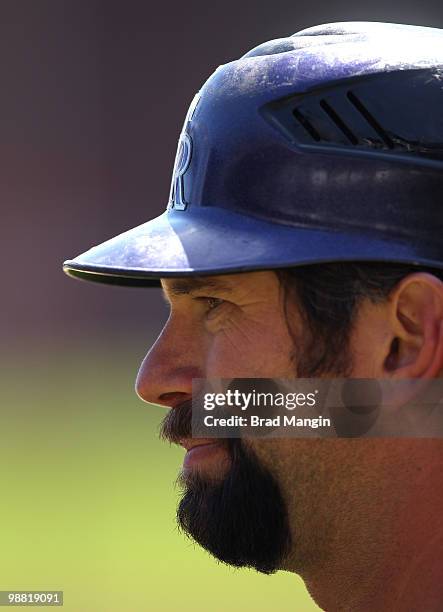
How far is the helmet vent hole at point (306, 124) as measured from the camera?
76.4 inches

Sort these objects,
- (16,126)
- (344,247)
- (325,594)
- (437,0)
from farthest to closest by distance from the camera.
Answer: (16,126) → (437,0) → (325,594) → (344,247)

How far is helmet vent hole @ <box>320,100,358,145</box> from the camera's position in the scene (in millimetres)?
1922

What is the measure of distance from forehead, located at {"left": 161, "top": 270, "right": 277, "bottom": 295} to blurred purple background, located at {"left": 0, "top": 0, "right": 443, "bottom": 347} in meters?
5.76

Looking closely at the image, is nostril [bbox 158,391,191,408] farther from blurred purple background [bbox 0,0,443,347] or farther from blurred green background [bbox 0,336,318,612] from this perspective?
blurred purple background [bbox 0,0,443,347]

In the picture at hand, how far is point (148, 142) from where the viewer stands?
8.32 metres

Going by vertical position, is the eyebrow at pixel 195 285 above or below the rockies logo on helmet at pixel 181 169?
below

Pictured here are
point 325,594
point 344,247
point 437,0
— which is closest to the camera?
point 344,247

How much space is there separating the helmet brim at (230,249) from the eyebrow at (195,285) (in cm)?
→ 9

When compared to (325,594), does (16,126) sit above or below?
above

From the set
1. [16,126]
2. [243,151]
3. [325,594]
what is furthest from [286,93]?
[16,126]

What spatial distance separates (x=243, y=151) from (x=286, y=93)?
0.44ft

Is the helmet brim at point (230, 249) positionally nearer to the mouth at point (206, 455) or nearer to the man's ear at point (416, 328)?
→ the man's ear at point (416, 328)

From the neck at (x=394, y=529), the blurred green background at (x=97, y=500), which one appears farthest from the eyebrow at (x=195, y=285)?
the blurred green background at (x=97, y=500)

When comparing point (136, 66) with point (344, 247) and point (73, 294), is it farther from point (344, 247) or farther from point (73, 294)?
point (344, 247)
